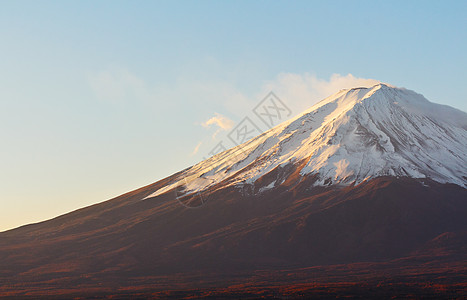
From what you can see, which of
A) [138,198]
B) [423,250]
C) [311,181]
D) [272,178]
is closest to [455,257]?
[423,250]

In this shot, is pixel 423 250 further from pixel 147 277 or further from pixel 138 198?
pixel 138 198

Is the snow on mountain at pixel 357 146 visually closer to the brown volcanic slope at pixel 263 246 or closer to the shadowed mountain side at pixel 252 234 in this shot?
the brown volcanic slope at pixel 263 246

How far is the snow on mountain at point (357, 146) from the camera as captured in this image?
4970 inches

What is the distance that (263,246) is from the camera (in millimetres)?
102688

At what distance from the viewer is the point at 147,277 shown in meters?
91.6

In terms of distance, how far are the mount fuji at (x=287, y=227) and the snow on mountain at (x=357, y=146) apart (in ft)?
1.67

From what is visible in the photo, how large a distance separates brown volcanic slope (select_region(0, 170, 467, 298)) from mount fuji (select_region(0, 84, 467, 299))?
314 millimetres

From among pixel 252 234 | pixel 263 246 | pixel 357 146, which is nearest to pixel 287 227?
pixel 263 246

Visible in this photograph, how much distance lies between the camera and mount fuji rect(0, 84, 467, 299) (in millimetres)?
83875

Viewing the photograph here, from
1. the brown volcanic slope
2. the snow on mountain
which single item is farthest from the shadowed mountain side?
the snow on mountain

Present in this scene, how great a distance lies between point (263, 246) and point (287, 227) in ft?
24.1

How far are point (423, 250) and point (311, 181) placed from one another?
33269 mm

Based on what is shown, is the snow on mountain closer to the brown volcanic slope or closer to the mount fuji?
the mount fuji

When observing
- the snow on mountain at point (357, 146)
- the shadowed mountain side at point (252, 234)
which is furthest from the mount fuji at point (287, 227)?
the snow on mountain at point (357, 146)
